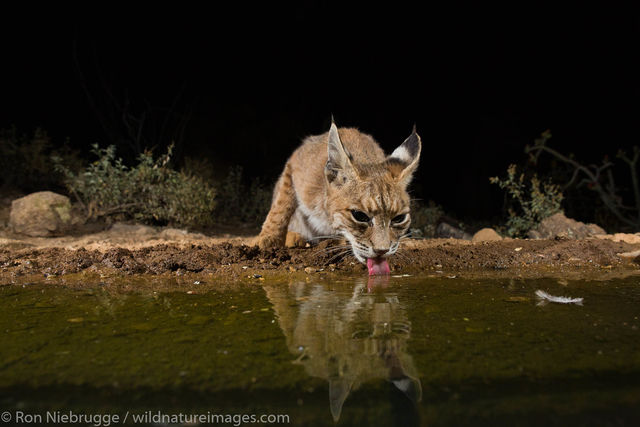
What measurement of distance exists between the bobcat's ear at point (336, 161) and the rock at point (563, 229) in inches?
150

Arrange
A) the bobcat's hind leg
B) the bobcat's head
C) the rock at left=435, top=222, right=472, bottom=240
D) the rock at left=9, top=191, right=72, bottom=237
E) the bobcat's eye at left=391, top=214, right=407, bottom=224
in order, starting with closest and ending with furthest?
1. the bobcat's head
2. the bobcat's eye at left=391, top=214, right=407, bottom=224
3. the bobcat's hind leg
4. the rock at left=9, top=191, right=72, bottom=237
5. the rock at left=435, top=222, right=472, bottom=240

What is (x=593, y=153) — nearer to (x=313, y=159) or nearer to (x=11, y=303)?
(x=313, y=159)

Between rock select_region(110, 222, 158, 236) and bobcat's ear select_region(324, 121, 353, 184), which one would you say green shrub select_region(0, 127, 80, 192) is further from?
bobcat's ear select_region(324, 121, 353, 184)

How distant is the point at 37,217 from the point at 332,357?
5.78 meters

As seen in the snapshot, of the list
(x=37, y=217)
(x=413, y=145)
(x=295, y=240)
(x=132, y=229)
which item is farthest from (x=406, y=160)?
(x=37, y=217)

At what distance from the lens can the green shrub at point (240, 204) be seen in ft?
31.6

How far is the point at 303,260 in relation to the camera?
4.43m

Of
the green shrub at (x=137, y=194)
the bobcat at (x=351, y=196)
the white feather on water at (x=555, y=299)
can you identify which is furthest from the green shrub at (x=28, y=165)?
the white feather on water at (x=555, y=299)

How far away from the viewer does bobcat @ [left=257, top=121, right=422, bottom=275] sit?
3.74 metres

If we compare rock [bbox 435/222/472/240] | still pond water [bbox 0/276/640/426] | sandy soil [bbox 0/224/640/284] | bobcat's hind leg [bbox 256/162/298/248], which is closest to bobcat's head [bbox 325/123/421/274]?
sandy soil [bbox 0/224/640/284]

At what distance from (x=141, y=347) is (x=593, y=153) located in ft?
40.6

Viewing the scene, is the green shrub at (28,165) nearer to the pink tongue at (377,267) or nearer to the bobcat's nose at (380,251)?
the pink tongue at (377,267)

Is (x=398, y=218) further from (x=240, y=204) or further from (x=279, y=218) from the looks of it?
(x=240, y=204)

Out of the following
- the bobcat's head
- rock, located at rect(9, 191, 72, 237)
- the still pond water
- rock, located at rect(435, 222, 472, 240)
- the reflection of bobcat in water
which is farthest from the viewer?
rock, located at rect(435, 222, 472, 240)
